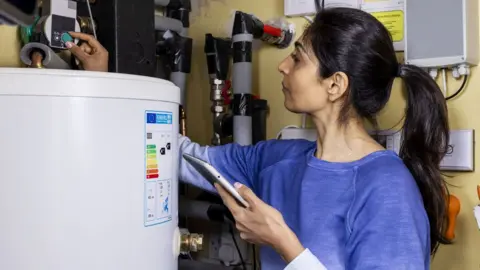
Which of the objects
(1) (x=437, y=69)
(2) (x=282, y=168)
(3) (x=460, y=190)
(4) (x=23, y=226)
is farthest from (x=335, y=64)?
(4) (x=23, y=226)

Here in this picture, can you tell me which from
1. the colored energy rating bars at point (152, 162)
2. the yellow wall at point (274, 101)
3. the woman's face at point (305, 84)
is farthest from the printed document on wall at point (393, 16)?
the colored energy rating bars at point (152, 162)

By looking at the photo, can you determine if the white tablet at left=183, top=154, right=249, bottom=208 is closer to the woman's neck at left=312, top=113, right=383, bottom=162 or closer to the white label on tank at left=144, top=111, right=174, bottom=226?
the white label on tank at left=144, top=111, right=174, bottom=226

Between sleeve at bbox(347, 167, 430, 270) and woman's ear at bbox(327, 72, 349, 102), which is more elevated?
Result: woman's ear at bbox(327, 72, 349, 102)

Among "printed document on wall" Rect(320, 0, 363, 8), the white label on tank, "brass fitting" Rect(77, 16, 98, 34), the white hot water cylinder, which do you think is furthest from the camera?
"printed document on wall" Rect(320, 0, 363, 8)

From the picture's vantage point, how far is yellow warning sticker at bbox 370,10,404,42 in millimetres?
1273

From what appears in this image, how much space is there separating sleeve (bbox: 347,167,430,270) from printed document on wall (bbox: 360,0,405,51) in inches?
17.3

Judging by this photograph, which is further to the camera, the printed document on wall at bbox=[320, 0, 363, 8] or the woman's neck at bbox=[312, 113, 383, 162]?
the printed document on wall at bbox=[320, 0, 363, 8]

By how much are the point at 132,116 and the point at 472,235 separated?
0.80 meters

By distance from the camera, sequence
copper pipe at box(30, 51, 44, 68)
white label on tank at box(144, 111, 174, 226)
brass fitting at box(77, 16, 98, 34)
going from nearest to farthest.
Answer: white label on tank at box(144, 111, 174, 226)
copper pipe at box(30, 51, 44, 68)
brass fitting at box(77, 16, 98, 34)

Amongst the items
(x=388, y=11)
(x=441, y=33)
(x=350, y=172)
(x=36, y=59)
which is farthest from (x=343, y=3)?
(x=36, y=59)

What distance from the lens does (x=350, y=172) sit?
3.21 ft

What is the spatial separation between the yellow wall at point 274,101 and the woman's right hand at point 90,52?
0.17 m

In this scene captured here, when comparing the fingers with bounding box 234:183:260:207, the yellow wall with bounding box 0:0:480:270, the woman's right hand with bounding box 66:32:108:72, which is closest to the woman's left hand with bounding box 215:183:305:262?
the fingers with bounding box 234:183:260:207

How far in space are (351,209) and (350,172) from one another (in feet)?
0.23
